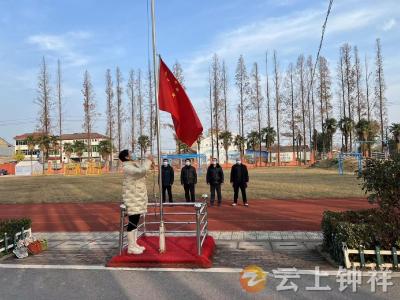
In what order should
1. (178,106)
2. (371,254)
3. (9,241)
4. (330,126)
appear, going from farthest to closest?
(330,126) < (9,241) < (178,106) < (371,254)

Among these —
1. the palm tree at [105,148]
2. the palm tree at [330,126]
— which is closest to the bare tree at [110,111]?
the palm tree at [105,148]

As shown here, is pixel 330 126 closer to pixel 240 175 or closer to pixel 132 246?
pixel 240 175

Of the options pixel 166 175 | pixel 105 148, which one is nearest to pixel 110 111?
pixel 105 148

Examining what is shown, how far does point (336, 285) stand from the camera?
16.4ft

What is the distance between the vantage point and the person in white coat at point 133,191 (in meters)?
6.33

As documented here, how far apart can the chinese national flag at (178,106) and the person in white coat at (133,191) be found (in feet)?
2.45

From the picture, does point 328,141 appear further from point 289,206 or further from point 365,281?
point 365,281

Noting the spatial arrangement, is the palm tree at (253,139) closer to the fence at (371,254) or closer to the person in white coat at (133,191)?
the person in white coat at (133,191)

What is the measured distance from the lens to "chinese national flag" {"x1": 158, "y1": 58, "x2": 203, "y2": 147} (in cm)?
666

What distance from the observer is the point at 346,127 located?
187 feet

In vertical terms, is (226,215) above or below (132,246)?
below

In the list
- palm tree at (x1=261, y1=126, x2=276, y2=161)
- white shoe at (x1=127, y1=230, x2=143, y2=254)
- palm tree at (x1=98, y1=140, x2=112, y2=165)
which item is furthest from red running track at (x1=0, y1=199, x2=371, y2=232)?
palm tree at (x1=261, y1=126, x2=276, y2=161)

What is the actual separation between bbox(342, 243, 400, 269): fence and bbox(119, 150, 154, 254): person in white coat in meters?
3.03

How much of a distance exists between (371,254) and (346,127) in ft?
178
